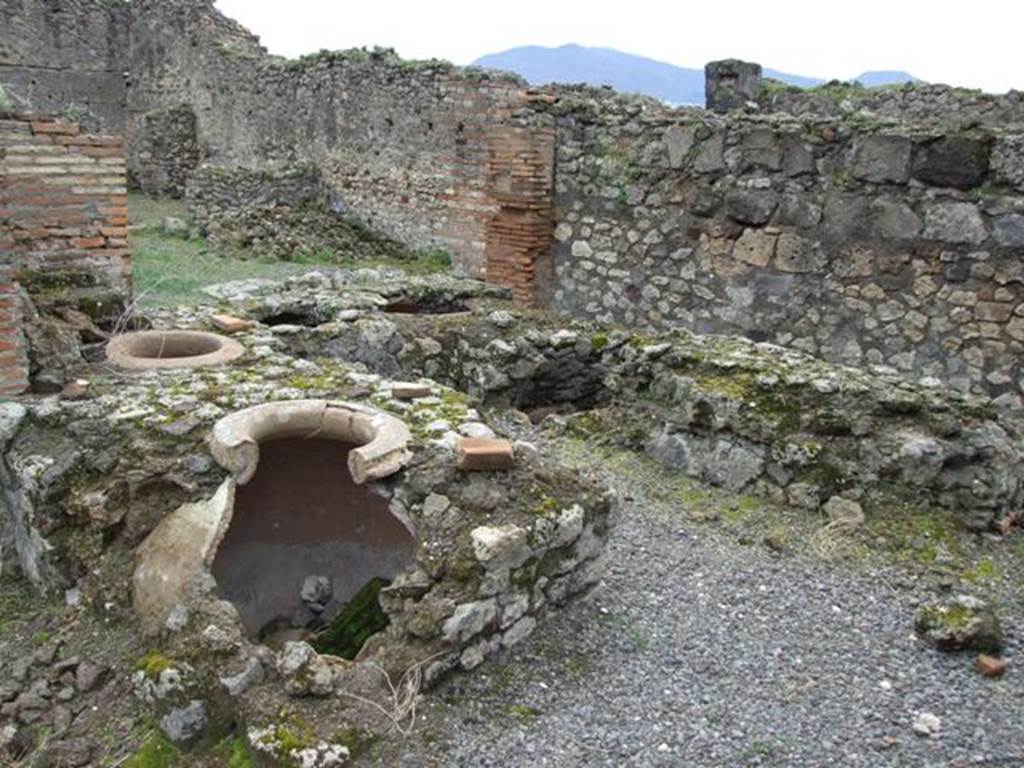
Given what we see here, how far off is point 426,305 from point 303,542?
3531 millimetres

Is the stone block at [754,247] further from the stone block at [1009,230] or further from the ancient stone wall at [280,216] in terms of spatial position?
the ancient stone wall at [280,216]

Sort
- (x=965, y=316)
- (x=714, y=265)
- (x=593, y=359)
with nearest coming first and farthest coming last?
(x=965, y=316)
(x=593, y=359)
(x=714, y=265)

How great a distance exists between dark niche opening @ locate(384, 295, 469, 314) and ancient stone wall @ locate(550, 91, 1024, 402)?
4.40 feet

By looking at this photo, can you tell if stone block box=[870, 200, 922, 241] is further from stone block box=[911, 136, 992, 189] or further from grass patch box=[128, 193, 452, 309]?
grass patch box=[128, 193, 452, 309]

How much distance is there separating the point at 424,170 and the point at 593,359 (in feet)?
29.5

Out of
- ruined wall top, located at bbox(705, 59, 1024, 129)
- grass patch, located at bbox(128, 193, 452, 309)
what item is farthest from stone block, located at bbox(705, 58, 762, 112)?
grass patch, located at bbox(128, 193, 452, 309)

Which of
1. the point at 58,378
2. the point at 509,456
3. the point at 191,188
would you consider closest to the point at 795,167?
the point at 509,456

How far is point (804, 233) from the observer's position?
285 inches

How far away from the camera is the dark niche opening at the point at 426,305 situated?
7949 mm

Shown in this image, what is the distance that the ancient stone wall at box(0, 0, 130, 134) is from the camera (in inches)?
→ 888

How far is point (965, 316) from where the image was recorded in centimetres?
646

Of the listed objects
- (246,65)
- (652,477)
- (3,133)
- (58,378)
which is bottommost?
(652,477)

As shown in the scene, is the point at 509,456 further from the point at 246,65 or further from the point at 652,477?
the point at 246,65

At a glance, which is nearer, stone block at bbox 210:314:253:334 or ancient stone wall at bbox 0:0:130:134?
stone block at bbox 210:314:253:334
